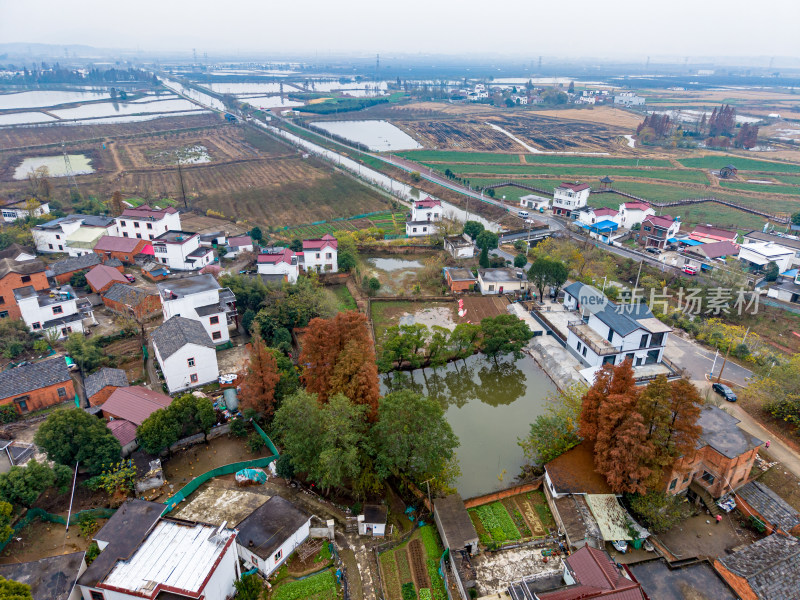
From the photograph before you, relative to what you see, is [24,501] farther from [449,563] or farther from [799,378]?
[799,378]

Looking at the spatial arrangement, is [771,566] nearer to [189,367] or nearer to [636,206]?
[189,367]

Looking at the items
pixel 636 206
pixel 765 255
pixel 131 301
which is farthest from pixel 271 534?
pixel 636 206

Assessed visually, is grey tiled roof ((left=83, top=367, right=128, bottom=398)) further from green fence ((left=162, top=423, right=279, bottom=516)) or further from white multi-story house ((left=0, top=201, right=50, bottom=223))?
white multi-story house ((left=0, top=201, right=50, bottom=223))

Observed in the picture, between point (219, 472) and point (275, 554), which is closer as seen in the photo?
point (275, 554)

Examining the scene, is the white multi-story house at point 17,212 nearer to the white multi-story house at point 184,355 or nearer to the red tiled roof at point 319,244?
the red tiled roof at point 319,244

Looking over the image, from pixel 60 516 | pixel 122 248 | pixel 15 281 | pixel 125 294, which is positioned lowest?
pixel 60 516

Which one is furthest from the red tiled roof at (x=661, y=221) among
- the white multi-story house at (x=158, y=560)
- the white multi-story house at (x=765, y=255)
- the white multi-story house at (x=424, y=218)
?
the white multi-story house at (x=158, y=560)
